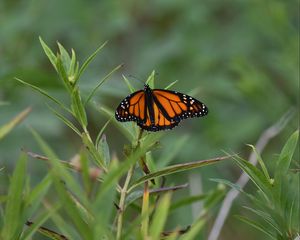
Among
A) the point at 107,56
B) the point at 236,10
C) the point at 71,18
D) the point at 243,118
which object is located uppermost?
the point at 71,18

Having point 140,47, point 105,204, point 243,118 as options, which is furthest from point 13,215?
point 140,47

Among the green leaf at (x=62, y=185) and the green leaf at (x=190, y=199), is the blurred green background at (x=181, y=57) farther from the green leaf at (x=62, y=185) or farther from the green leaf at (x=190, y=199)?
the green leaf at (x=62, y=185)

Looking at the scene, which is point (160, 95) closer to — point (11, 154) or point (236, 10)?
point (11, 154)

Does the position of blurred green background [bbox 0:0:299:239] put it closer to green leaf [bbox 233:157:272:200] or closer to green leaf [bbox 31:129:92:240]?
green leaf [bbox 233:157:272:200]

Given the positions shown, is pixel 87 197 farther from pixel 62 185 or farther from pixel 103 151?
pixel 103 151

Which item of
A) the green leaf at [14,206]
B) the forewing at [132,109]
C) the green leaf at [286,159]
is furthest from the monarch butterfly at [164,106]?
the green leaf at [14,206]

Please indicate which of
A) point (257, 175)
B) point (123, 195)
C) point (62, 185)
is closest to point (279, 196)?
point (257, 175)
